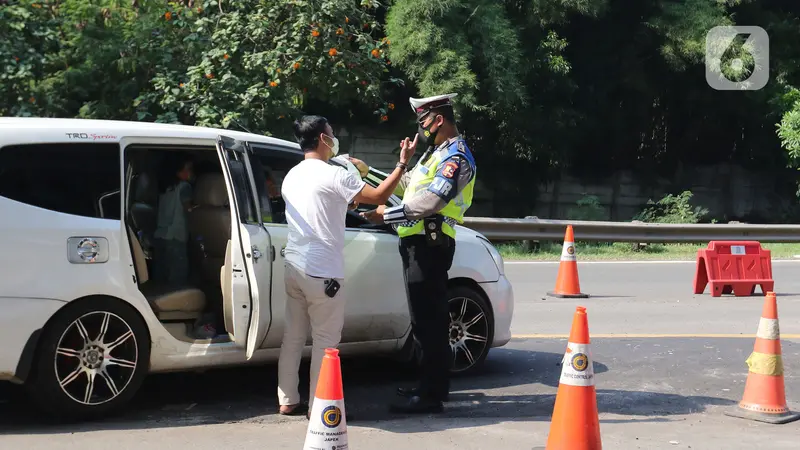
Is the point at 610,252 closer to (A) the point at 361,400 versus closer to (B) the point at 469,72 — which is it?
(B) the point at 469,72

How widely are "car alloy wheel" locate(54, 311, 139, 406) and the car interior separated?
390mm

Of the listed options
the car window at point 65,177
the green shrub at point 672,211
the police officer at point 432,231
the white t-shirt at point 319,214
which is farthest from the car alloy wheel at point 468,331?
the green shrub at point 672,211

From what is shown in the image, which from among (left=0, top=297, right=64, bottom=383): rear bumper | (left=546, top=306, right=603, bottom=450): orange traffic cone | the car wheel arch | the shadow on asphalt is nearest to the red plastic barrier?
the shadow on asphalt

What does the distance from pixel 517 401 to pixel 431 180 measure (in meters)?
1.63

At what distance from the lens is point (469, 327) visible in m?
7.79

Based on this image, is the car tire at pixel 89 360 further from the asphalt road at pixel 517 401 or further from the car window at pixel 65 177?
the car window at pixel 65 177

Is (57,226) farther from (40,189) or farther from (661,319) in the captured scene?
(661,319)

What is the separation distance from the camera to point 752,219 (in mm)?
26328

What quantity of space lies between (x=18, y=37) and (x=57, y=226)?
34.1 ft

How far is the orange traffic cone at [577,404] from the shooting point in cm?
552

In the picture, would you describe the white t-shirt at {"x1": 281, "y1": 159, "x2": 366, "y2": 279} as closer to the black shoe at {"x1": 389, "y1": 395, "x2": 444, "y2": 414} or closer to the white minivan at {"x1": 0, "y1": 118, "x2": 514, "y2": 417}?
the white minivan at {"x1": 0, "y1": 118, "x2": 514, "y2": 417}

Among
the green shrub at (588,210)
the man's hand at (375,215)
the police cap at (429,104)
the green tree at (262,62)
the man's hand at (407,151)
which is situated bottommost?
the man's hand at (375,215)

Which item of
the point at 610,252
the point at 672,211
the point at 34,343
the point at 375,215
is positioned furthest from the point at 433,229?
the point at 672,211

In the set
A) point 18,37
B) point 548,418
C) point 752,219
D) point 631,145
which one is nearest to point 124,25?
point 18,37
